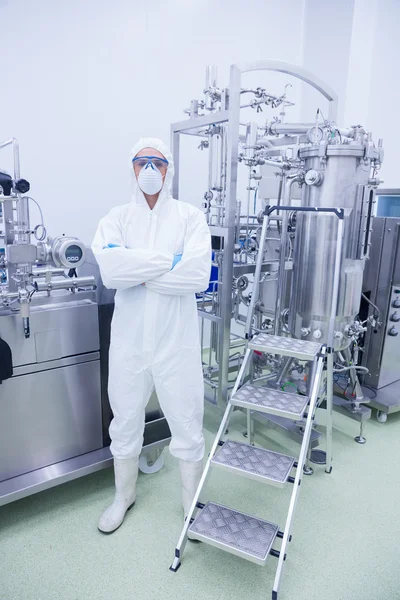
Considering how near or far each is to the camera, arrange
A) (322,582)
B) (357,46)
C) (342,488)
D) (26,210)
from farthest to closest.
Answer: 1. (357,46)
2. (342,488)
3. (26,210)
4. (322,582)

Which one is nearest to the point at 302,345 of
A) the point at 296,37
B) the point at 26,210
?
the point at 26,210

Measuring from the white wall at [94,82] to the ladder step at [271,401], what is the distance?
160 cm

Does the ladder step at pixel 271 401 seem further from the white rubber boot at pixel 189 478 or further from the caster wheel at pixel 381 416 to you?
the caster wheel at pixel 381 416

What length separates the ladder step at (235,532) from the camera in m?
1.36

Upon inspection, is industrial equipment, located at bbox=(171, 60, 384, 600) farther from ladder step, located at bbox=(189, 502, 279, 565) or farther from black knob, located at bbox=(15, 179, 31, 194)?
black knob, located at bbox=(15, 179, 31, 194)

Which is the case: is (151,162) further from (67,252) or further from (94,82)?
(94,82)

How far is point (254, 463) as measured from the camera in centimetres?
156

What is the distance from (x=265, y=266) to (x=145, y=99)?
1.48 m

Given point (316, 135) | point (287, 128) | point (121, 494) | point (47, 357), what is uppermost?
point (287, 128)

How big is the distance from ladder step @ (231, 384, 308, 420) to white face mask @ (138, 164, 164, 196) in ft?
2.93

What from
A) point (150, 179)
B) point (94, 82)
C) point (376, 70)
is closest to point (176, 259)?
point (150, 179)

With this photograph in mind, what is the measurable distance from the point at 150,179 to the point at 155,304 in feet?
1.50

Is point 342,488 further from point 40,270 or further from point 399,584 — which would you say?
point 40,270

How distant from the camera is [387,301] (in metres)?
2.63
